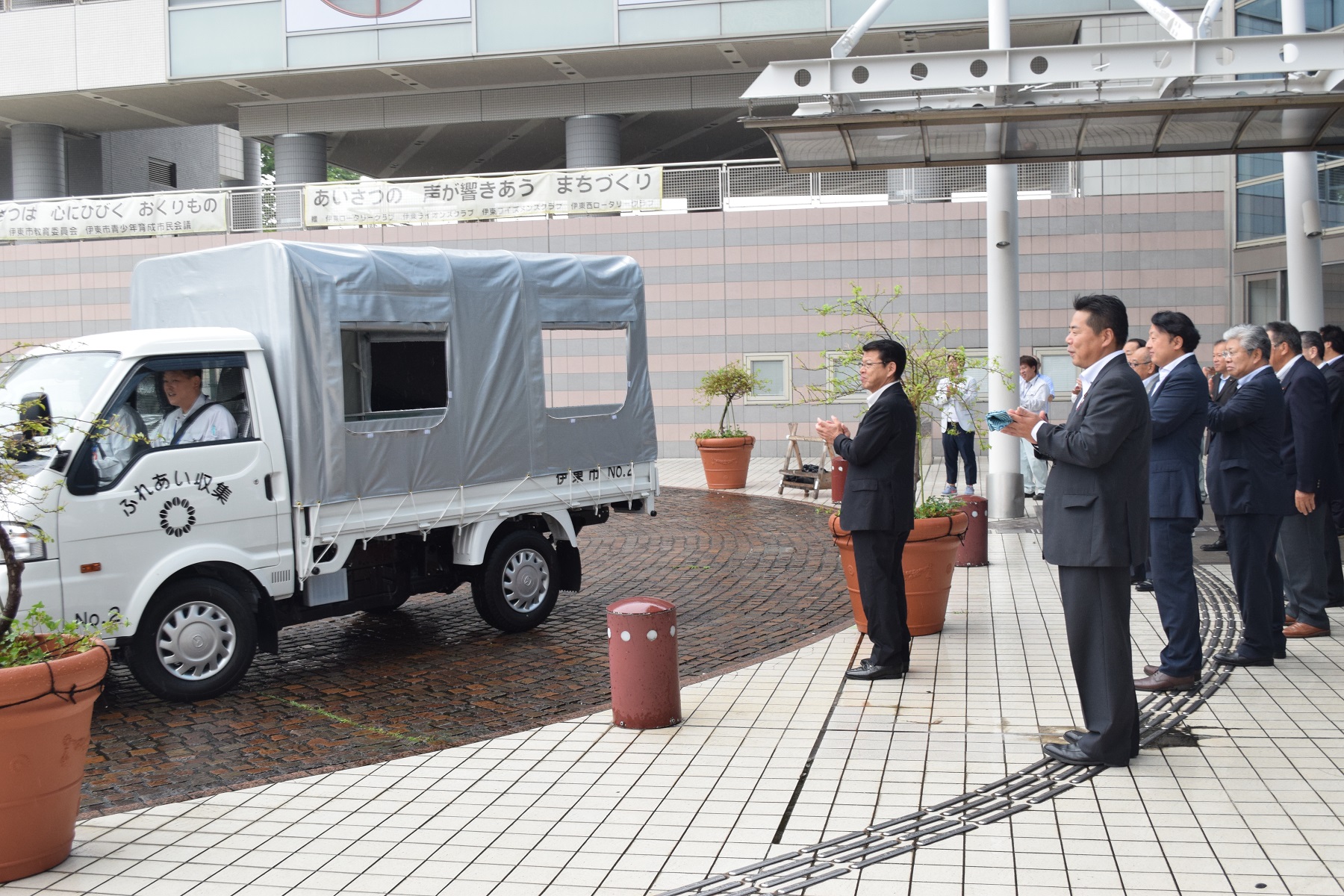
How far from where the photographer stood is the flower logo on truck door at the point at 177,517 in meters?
6.94

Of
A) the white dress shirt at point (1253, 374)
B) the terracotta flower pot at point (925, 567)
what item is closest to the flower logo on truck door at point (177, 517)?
the terracotta flower pot at point (925, 567)

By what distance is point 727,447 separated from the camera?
60.3 feet

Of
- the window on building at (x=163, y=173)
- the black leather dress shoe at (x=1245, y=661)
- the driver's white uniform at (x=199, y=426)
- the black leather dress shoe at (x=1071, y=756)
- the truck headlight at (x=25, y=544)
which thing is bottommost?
the black leather dress shoe at (x=1071, y=756)

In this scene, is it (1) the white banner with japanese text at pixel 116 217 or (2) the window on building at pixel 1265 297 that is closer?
(2) the window on building at pixel 1265 297

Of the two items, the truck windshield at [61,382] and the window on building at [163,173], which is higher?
the window on building at [163,173]

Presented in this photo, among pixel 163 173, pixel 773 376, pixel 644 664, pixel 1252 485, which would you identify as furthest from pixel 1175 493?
pixel 163 173

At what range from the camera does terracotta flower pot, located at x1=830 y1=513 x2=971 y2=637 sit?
802cm

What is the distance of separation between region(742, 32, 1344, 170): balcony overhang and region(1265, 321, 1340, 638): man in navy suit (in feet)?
5.58

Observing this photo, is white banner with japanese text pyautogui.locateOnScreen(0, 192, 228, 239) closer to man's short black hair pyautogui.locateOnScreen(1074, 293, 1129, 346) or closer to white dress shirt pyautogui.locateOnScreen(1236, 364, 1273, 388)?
white dress shirt pyautogui.locateOnScreen(1236, 364, 1273, 388)

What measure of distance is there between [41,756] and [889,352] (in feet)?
16.0

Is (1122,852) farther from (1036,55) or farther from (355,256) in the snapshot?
(355,256)

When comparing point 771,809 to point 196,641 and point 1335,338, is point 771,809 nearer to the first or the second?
point 196,641

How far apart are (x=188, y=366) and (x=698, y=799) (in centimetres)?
427

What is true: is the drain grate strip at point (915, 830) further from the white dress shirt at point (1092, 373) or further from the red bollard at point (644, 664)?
the white dress shirt at point (1092, 373)
